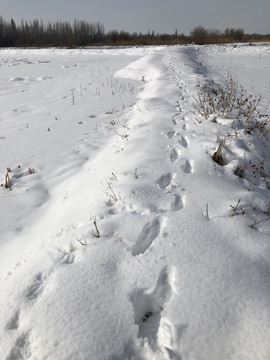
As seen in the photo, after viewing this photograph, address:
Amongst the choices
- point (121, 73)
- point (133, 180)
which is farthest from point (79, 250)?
point (121, 73)

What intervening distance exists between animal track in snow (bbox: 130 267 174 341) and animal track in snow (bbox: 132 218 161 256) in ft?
0.89

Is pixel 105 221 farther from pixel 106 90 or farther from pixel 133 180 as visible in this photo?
pixel 106 90

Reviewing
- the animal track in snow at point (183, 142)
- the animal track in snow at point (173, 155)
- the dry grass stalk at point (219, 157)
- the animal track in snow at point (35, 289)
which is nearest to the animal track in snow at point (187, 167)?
the animal track in snow at point (173, 155)

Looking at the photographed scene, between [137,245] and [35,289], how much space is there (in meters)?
0.66

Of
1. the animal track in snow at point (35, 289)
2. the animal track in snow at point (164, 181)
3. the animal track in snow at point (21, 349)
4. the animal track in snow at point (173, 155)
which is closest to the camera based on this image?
the animal track in snow at point (21, 349)

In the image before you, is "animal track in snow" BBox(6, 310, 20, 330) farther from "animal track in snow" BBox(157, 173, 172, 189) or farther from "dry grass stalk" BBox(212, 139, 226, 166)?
"dry grass stalk" BBox(212, 139, 226, 166)

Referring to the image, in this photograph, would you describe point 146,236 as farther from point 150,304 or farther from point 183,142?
point 183,142

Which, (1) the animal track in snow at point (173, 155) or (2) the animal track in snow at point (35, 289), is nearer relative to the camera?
(2) the animal track in snow at point (35, 289)

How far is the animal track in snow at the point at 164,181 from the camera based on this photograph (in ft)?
7.83

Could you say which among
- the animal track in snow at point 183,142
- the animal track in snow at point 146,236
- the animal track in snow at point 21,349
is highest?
the animal track in snow at point 183,142

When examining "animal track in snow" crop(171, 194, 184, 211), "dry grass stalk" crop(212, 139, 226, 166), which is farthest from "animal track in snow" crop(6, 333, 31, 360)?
"dry grass stalk" crop(212, 139, 226, 166)

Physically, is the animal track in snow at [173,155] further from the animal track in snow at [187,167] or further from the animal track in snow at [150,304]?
the animal track in snow at [150,304]

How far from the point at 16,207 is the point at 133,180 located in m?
1.14

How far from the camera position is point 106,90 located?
6863mm
